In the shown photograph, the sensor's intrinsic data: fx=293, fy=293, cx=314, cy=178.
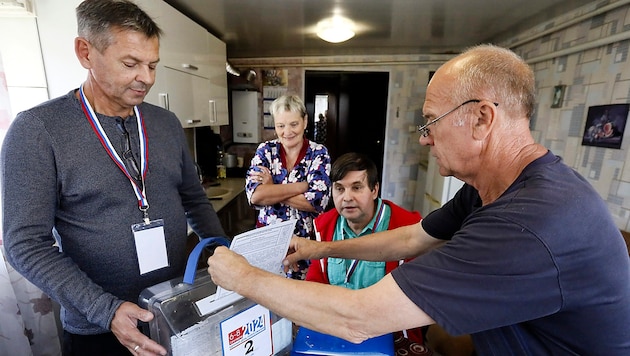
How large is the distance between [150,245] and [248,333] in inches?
17.1

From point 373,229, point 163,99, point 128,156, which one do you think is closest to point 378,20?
point 163,99

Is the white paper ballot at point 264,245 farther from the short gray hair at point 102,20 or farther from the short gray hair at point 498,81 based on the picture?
the short gray hair at point 102,20

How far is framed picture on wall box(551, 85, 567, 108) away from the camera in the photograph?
2.17 m

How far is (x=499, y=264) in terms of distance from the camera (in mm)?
493

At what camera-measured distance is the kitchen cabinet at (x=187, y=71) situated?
1.75 m

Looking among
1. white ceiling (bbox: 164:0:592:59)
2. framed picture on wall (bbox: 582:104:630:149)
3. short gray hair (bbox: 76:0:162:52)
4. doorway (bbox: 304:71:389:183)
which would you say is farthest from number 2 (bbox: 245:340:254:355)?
doorway (bbox: 304:71:389:183)

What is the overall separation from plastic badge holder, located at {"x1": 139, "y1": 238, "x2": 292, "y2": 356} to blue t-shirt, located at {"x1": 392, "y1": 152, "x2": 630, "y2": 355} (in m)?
0.37

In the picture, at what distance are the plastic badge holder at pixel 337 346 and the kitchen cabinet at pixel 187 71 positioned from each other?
154 cm

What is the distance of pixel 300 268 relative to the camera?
58.0 inches

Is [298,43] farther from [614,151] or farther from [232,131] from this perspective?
[614,151]

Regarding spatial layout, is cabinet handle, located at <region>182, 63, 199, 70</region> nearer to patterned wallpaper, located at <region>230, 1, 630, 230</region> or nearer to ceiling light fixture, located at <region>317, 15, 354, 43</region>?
ceiling light fixture, located at <region>317, 15, 354, 43</region>

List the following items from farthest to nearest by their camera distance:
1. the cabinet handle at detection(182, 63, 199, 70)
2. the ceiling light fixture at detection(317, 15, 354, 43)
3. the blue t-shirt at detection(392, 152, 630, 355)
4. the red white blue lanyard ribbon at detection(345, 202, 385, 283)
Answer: the ceiling light fixture at detection(317, 15, 354, 43) → the cabinet handle at detection(182, 63, 199, 70) → the red white blue lanyard ribbon at detection(345, 202, 385, 283) → the blue t-shirt at detection(392, 152, 630, 355)

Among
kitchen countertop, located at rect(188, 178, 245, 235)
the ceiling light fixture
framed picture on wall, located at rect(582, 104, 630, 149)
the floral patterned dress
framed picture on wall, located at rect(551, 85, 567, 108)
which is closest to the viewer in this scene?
the floral patterned dress

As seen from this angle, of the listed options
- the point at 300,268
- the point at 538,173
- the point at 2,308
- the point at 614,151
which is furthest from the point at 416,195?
the point at 2,308
